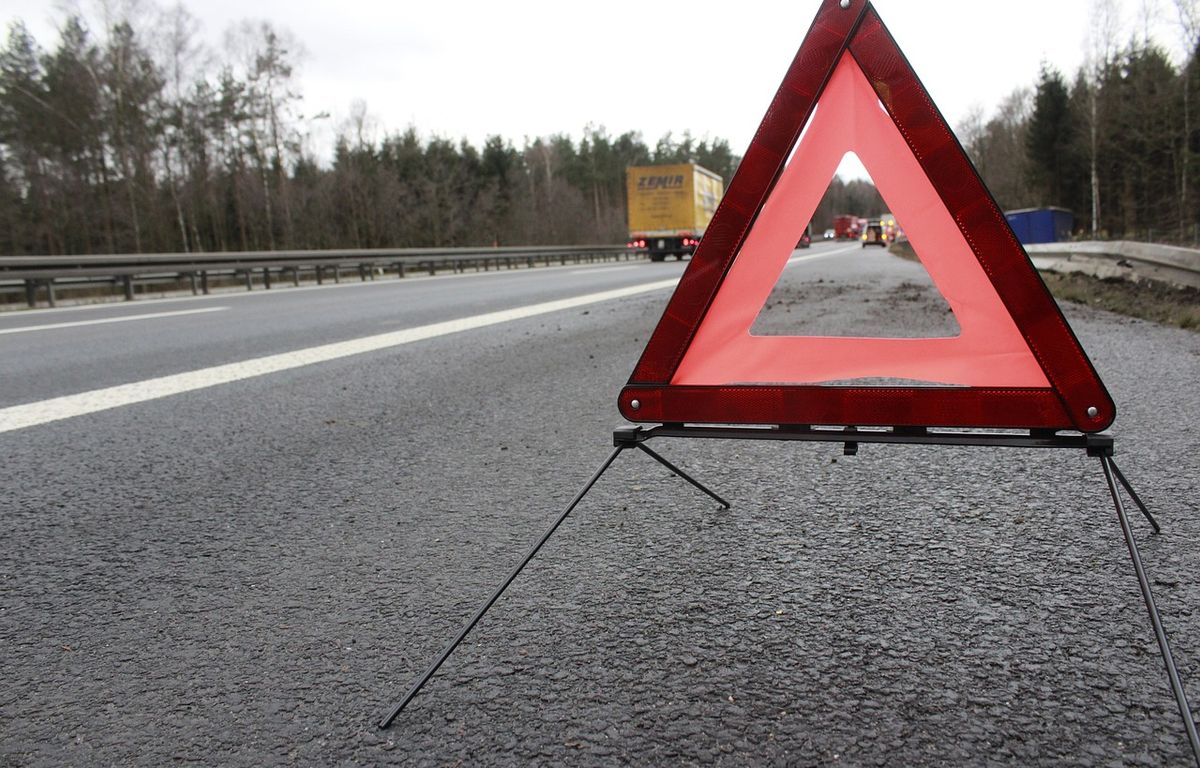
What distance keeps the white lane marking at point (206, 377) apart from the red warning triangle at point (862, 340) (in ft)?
12.4

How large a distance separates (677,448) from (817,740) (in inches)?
79.9

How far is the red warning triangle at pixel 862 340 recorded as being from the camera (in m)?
1.62

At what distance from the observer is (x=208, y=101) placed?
4291 cm

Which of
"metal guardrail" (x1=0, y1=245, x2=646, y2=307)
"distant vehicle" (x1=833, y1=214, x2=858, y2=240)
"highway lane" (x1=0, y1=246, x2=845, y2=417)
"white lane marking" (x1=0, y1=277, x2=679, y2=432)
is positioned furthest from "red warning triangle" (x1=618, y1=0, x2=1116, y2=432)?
"metal guardrail" (x1=0, y1=245, x2=646, y2=307)

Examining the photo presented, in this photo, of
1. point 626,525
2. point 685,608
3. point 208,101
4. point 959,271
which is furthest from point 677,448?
point 208,101

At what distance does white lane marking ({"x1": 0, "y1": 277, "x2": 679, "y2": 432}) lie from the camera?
4281mm

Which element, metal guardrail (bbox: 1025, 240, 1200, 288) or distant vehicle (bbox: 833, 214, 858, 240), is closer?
distant vehicle (bbox: 833, 214, 858, 240)

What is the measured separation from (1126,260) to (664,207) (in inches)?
1083

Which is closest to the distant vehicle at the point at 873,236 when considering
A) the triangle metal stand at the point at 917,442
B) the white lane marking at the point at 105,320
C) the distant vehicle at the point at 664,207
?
the distant vehicle at the point at 664,207

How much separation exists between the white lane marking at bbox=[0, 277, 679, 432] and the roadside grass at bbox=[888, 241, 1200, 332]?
14.1 ft

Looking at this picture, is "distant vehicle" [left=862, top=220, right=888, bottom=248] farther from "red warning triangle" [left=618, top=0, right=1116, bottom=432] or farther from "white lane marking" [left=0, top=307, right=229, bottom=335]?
"red warning triangle" [left=618, top=0, right=1116, bottom=432]

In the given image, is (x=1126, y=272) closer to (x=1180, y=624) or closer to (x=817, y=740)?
(x=1180, y=624)

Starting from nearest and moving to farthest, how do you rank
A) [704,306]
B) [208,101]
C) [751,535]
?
[704,306], [751,535], [208,101]

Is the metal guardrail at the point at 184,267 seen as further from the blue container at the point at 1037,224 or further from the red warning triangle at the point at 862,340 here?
the blue container at the point at 1037,224
